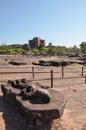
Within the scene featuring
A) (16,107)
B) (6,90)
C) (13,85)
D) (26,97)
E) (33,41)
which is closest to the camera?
(26,97)

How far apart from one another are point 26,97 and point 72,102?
2679 mm

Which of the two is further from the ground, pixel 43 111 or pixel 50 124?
pixel 43 111

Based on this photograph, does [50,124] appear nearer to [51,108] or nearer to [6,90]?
[51,108]

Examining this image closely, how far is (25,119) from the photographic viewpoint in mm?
7336

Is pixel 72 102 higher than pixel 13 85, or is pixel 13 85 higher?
pixel 13 85

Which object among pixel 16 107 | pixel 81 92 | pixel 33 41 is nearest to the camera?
Result: pixel 16 107

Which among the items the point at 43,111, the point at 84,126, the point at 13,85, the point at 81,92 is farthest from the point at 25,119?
the point at 81,92

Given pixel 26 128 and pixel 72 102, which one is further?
pixel 72 102

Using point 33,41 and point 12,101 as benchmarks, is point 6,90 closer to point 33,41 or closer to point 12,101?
point 12,101

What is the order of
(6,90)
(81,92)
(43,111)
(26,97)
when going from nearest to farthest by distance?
(43,111), (26,97), (6,90), (81,92)

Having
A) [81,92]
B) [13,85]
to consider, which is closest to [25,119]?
[13,85]

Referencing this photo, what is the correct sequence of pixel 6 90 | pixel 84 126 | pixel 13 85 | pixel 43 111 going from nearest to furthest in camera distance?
pixel 43 111 → pixel 84 126 → pixel 6 90 → pixel 13 85

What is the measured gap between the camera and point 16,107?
27.0 feet

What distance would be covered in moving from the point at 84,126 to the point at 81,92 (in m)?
4.69
